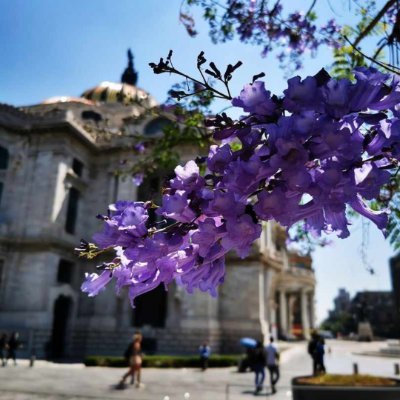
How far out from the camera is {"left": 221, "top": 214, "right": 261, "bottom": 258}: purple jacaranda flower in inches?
48.9

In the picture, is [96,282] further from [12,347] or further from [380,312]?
[380,312]

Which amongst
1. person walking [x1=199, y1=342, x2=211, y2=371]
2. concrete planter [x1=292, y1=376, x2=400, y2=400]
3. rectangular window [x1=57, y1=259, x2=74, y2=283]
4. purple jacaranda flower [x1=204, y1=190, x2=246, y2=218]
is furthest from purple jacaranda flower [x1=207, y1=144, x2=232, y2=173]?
rectangular window [x1=57, y1=259, x2=74, y2=283]

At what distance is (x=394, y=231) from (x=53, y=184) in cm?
2629

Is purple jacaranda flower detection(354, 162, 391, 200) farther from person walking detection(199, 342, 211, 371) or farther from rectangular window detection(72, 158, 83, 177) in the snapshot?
rectangular window detection(72, 158, 83, 177)

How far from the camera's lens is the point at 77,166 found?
104ft

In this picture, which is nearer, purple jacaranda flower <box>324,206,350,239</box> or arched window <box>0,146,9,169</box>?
purple jacaranda flower <box>324,206,350,239</box>

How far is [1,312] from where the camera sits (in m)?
25.0

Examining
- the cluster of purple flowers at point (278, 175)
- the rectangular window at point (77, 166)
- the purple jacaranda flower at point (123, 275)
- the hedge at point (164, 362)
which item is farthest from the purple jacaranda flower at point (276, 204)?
the rectangular window at point (77, 166)

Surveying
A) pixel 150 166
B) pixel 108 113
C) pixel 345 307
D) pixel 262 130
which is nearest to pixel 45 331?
pixel 150 166

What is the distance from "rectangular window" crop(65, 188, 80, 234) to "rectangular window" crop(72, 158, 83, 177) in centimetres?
166

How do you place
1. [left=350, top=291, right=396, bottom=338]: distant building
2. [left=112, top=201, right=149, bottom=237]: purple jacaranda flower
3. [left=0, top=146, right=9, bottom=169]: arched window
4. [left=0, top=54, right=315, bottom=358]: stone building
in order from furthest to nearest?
[left=350, top=291, right=396, bottom=338]: distant building < [left=0, top=146, right=9, bottom=169]: arched window < [left=0, top=54, right=315, bottom=358]: stone building < [left=112, top=201, right=149, bottom=237]: purple jacaranda flower

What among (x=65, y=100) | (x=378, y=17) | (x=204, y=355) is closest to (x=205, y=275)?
(x=378, y=17)

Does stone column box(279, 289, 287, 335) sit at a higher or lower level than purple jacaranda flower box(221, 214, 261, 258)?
higher

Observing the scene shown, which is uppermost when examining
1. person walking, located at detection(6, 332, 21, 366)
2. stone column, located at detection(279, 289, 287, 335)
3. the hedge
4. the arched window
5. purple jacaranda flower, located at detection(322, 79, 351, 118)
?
the arched window
